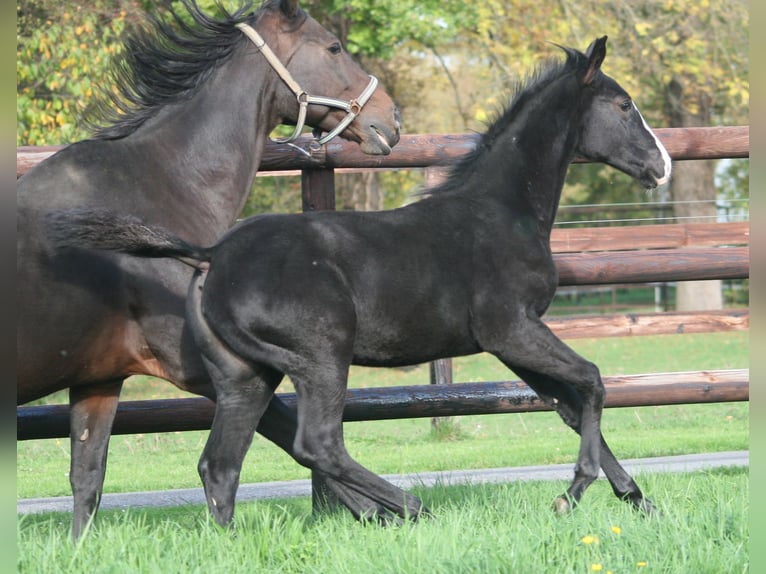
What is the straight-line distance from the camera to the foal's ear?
15.5ft

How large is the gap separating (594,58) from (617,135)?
0.38m

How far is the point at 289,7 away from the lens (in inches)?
195

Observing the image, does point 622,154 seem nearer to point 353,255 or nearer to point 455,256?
point 455,256

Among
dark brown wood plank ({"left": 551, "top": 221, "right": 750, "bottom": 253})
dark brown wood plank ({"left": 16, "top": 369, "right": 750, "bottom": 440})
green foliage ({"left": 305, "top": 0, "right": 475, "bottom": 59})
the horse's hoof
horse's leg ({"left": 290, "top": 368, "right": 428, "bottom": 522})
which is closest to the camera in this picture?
horse's leg ({"left": 290, "top": 368, "right": 428, "bottom": 522})

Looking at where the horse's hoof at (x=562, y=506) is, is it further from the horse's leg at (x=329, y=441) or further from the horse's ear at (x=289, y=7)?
the horse's ear at (x=289, y=7)

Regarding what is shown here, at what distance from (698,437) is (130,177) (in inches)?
238

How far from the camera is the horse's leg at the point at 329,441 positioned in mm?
4137

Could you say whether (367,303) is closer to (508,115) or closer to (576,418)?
(576,418)

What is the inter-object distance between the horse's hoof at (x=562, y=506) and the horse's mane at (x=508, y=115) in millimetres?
1420

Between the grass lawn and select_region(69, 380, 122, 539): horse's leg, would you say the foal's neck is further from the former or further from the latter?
select_region(69, 380, 122, 539): horse's leg

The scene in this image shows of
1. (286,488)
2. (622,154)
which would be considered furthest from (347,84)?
(286,488)

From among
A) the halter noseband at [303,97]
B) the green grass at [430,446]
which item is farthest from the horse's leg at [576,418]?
the green grass at [430,446]

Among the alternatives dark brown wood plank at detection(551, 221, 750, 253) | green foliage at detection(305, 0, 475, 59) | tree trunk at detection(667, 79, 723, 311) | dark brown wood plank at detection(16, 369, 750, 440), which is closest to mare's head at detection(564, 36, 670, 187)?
dark brown wood plank at detection(16, 369, 750, 440)

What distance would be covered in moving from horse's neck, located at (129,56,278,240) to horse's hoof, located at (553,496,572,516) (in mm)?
1810
